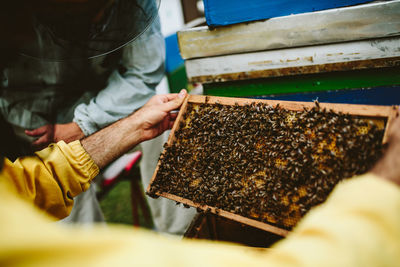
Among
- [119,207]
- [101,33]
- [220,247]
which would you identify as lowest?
[119,207]

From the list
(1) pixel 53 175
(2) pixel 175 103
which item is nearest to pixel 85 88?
(2) pixel 175 103

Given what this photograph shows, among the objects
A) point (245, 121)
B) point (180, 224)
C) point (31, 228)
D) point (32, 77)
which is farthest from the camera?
point (180, 224)

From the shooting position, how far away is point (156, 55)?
3766 mm

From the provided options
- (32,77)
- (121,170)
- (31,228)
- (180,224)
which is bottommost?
(180,224)

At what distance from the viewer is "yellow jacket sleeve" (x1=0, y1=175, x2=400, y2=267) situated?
0.74m

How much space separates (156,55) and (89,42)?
1452 mm

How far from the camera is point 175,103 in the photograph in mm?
2631

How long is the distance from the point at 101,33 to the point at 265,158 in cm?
200

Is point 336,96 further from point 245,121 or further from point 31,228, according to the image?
point 31,228

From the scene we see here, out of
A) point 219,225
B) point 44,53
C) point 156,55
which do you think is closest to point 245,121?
point 219,225

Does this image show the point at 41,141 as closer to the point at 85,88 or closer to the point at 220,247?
the point at 85,88

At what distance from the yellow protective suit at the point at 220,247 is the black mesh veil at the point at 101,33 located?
1.74m

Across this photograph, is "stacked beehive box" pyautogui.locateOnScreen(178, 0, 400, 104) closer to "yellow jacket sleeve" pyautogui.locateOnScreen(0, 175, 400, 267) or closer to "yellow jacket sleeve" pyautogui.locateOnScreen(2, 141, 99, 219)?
"yellow jacket sleeve" pyautogui.locateOnScreen(2, 141, 99, 219)

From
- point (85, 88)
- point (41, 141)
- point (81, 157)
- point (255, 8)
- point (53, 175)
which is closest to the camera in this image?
point (53, 175)
